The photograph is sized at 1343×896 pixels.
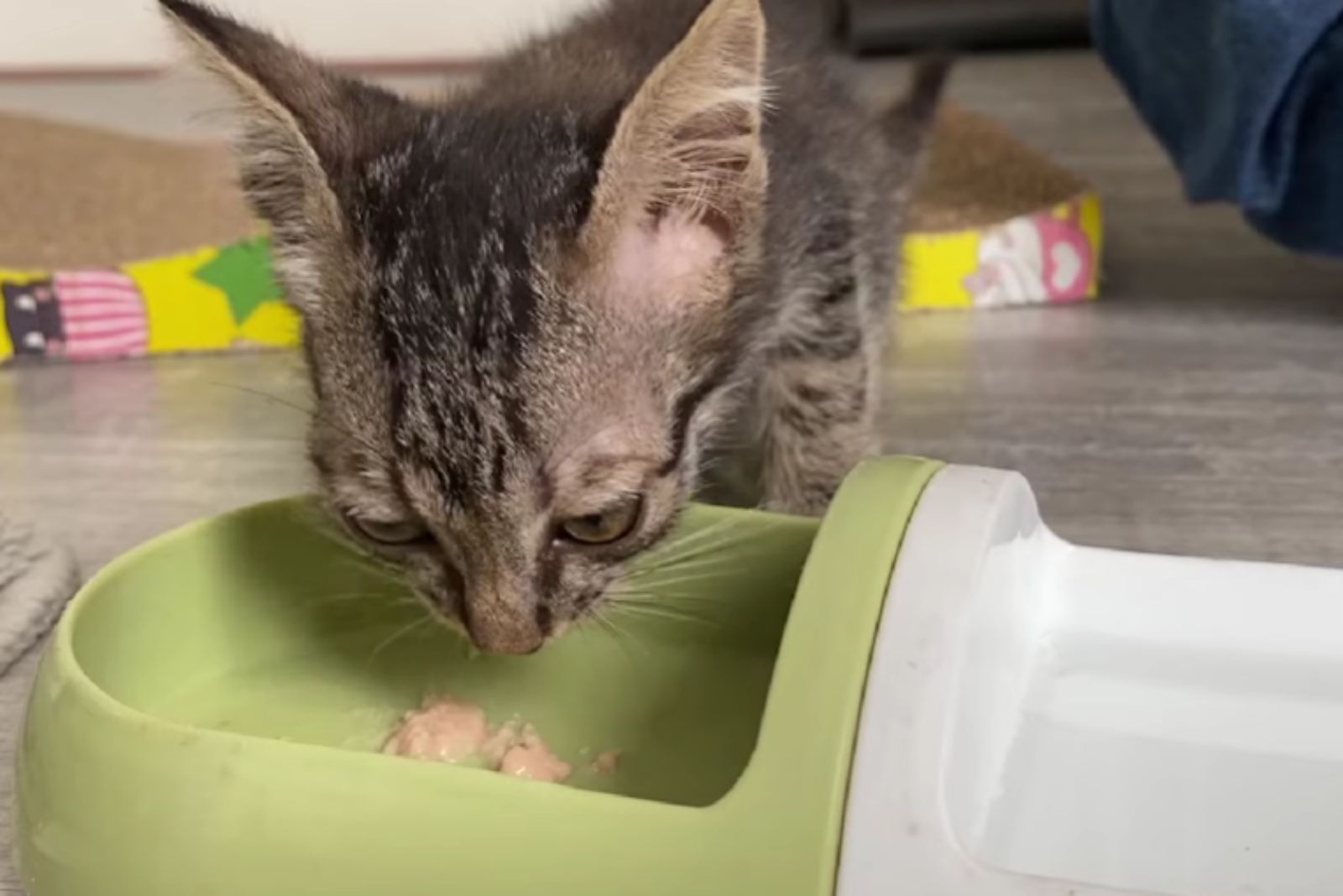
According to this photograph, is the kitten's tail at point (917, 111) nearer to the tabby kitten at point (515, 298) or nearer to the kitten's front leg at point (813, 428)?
the kitten's front leg at point (813, 428)

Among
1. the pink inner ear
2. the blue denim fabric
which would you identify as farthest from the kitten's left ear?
the blue denim fabric

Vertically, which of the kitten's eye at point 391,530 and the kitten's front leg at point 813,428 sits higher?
the kitten's eye at point 391,530

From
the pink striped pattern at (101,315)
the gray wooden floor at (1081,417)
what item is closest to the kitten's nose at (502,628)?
the gray wooden floor at (1081,417)

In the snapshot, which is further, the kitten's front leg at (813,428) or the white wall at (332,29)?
the white wall at (332,29)

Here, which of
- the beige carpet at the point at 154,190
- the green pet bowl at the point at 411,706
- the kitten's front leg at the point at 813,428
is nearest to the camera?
the green pet bowl at the point at 411,706

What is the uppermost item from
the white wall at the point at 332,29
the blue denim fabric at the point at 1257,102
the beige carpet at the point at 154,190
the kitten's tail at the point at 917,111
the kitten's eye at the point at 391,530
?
the kitten's eye at the point at 391,530

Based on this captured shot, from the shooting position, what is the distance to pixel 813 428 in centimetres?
135

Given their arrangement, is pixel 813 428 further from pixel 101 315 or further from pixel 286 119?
pixel 101 315

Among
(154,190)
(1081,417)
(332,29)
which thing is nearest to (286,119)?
(1081,417)

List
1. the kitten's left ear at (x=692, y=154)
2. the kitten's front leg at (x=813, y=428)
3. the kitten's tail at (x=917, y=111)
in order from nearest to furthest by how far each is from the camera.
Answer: the kitten's left ear at (x=692, y=154), the kitten's front leg at (x=813, y=428), the kitten's tail at (x=917, y=111)

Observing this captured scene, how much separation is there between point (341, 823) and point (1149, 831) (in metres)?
0.41

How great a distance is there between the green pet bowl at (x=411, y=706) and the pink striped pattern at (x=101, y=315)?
87cm

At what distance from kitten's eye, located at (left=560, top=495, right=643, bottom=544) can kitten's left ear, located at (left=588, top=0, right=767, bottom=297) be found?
0.50 feet

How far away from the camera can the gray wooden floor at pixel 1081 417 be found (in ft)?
4.50
